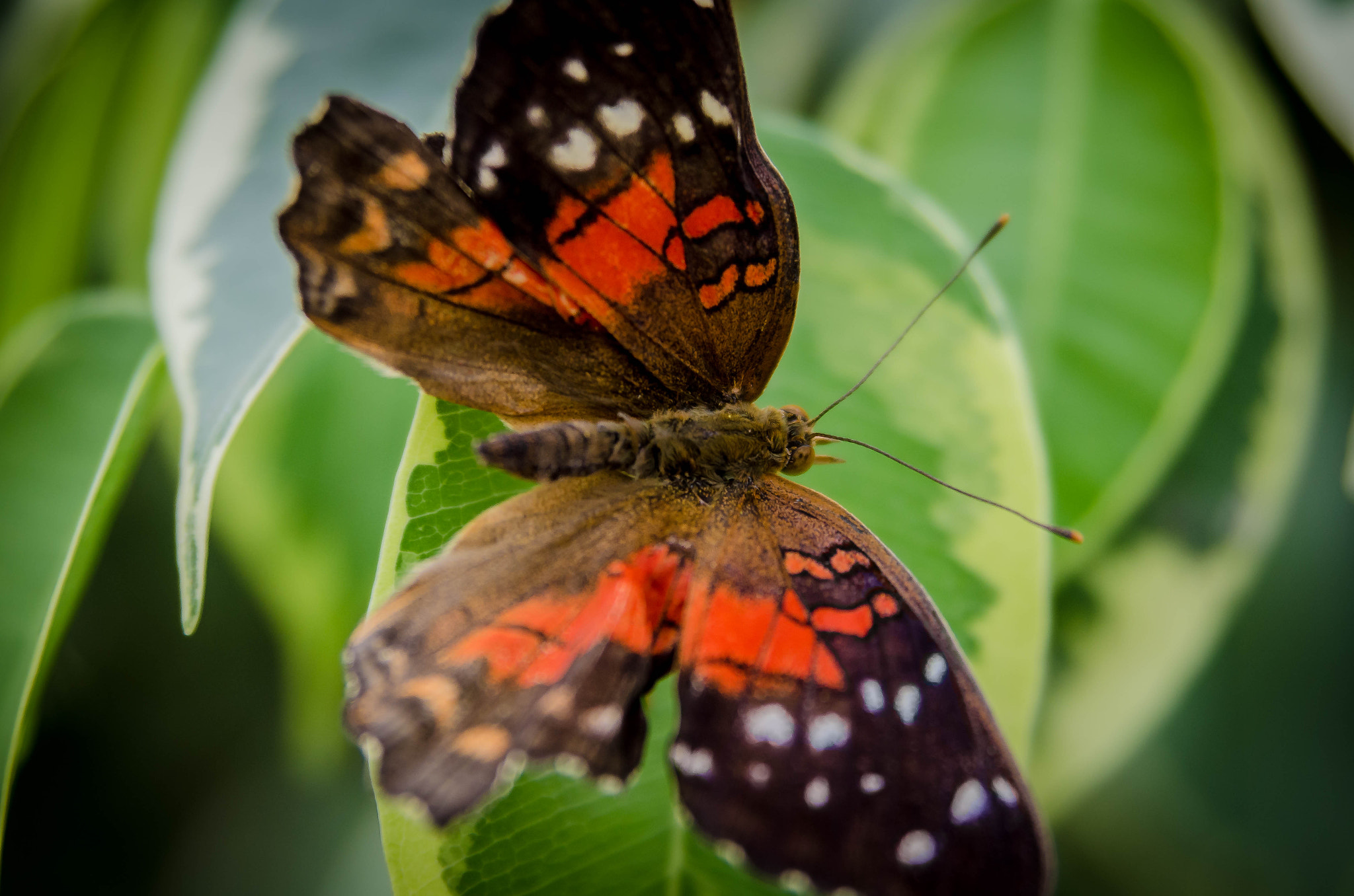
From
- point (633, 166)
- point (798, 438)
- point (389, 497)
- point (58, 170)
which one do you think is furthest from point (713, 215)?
point (58, 170)

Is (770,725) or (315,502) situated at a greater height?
(770,725)

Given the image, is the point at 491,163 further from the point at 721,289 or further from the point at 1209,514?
the point at 1209,514

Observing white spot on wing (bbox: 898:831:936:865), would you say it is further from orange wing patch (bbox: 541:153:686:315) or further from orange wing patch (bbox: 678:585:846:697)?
orange wing patch (bbox: 541:153:686:315)

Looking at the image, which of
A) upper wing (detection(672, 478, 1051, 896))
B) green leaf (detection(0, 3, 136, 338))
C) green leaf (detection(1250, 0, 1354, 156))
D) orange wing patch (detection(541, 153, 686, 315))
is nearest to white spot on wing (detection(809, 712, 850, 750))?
upper wing (detection(672, 478, 1051, 896))

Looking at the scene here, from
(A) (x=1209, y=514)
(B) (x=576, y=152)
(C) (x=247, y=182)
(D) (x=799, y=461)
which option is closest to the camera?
(B) (x=576, y=152)

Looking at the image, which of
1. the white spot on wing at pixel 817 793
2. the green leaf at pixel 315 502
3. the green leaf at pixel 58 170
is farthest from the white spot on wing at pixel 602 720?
the green leaf at pixel 58 170

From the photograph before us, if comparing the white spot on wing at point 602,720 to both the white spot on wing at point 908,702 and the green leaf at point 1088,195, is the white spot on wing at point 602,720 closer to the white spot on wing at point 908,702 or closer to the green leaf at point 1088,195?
the white spot on wing at point 908,702

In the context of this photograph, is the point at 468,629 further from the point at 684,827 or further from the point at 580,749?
the point at 684,827
